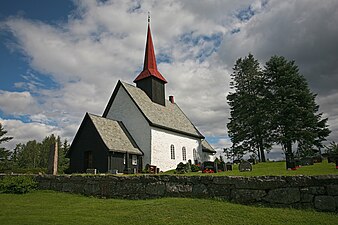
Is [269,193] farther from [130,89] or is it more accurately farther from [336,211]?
[130,89]

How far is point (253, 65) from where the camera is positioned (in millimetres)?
38781

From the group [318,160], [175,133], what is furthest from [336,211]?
[175,133]

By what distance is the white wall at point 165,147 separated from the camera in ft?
83.7

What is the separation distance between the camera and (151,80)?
3119cm

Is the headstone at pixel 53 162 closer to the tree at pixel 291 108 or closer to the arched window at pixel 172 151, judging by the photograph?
the arched window at pixel 172 151

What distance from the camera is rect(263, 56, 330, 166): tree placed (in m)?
29.1

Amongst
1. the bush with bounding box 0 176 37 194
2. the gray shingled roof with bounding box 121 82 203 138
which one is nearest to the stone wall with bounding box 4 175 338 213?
the bush with bounding box 0 176 37 194

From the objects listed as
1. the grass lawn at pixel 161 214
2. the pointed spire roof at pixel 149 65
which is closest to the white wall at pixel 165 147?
the pointed spire roof at pixel 149 65

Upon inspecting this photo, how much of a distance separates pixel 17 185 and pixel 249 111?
30.2 m

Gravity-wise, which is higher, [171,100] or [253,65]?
[253,65]

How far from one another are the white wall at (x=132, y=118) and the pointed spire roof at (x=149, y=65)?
4.71 metres

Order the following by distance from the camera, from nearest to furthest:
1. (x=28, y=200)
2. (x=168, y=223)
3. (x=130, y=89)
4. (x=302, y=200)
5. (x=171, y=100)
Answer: (x=168, y=223) < (x=302, y=200) < (x=28, y=200) < (x=130, y=89) < (x=171, y=100)

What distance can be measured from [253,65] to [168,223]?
36.5 meters

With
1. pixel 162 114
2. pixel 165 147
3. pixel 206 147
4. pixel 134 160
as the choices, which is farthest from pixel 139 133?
pixel 206 147
